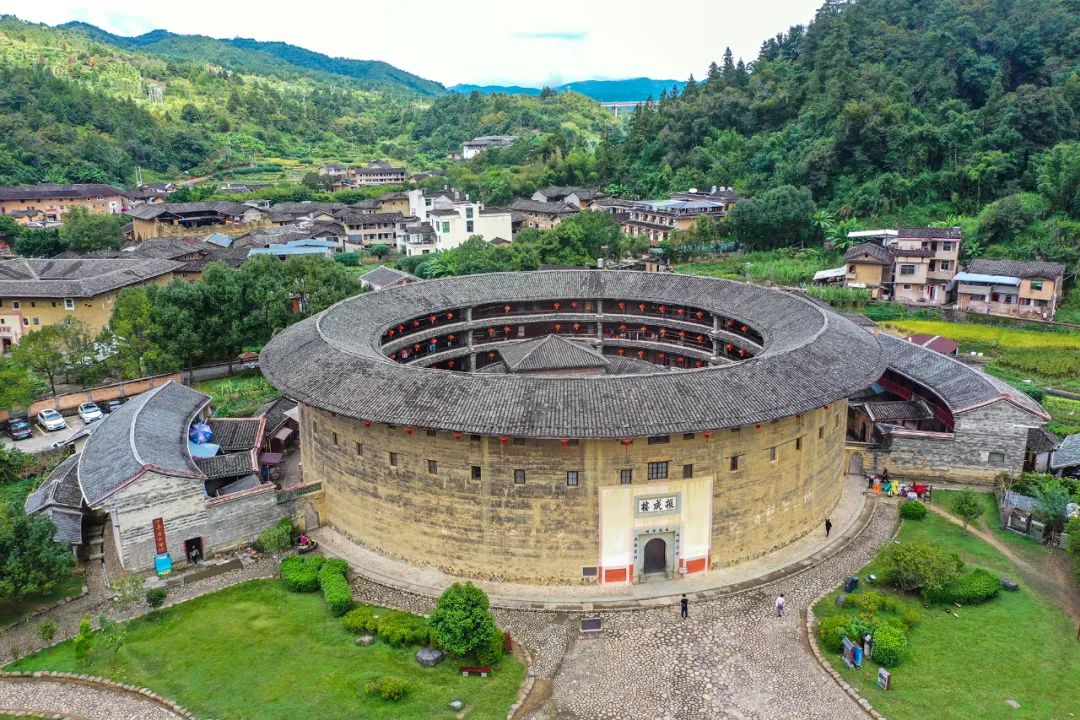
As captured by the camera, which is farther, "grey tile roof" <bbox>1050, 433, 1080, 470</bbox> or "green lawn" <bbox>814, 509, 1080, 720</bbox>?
"grey tile roof" <bbox>1050, 433, 1080, 470</bbox>

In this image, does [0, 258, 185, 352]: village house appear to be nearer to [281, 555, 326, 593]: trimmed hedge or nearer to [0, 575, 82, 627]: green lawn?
[0, 575, 82, 627]: green lawn

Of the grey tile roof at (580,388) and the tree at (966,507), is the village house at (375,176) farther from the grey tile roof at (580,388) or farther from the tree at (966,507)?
the tree at (966,507)

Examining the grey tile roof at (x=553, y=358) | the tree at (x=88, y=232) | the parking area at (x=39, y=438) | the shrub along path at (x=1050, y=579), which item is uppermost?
the tree at (x=88, y=232)

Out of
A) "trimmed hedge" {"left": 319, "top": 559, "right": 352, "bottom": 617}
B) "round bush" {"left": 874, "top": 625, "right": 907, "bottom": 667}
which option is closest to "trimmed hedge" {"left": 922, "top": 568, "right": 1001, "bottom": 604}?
"round bush" {"left": 874, "top": 625, "right": 907, "bottom": 667}

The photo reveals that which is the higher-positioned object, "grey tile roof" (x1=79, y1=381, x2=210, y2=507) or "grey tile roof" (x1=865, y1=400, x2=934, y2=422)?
"grey tile roof" (x1=79, y1=381, x2=210, y2=507)

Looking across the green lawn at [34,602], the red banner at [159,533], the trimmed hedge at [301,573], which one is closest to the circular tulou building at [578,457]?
the trimmed hedge at [301,573]

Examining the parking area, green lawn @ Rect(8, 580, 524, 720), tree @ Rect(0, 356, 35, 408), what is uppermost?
tree @ Rect(0, 356, 35, 408)
